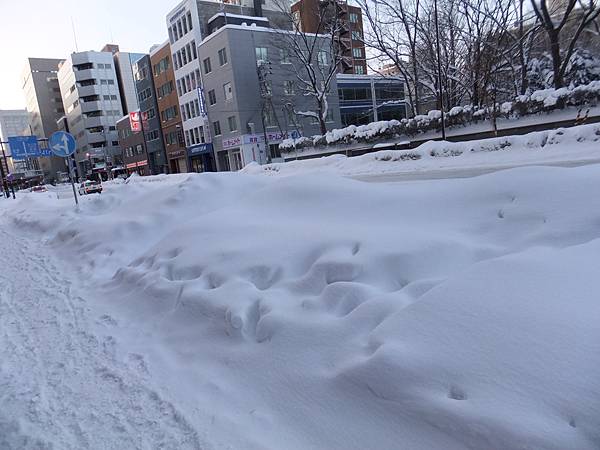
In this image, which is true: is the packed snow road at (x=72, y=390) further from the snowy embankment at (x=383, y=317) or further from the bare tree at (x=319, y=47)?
the bare tree at (x=319, y=47)

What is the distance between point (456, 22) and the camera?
26.0 meters

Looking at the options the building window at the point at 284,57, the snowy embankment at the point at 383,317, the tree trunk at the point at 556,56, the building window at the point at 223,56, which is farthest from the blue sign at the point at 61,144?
the building window at the point at 284,57

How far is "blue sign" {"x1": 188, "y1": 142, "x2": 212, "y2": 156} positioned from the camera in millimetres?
47188

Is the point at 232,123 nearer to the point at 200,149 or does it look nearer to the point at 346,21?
the point at 200,149

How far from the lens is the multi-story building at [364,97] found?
57125mm

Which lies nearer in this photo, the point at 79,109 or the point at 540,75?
the point at 540,75

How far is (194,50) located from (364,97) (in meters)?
24.0

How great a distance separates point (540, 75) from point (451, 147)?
45.9 feet

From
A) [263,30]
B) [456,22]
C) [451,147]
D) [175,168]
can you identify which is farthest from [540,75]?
[175,168]

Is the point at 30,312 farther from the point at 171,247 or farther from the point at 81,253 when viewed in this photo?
the point at 81,253

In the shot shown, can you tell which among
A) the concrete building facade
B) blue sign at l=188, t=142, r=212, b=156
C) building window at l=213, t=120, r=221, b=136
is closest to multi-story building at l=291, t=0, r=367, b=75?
building window at l=213, t=120, r=221, b=136

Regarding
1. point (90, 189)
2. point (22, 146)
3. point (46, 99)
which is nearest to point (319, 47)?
point (90, 189)

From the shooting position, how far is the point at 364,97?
59.3 metres

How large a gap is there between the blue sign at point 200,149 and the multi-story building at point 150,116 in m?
9.56
